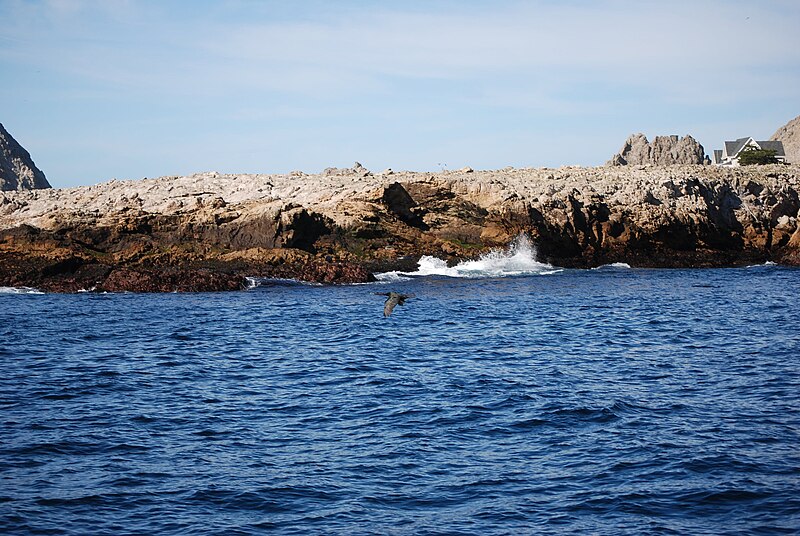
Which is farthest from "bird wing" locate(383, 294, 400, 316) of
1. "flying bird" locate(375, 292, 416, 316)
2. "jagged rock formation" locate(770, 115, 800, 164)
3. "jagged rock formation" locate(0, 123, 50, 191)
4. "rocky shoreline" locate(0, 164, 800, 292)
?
"jagged rock formation" locate(770, 115, 800, 164)

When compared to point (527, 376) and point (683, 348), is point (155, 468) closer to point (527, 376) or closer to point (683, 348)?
point (527, 376)

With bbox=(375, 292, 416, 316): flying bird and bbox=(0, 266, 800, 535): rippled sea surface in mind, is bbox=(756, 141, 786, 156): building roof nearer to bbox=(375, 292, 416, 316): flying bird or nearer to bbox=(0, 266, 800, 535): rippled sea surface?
bbox=(0, 266, 800, 535): rippled sea surface

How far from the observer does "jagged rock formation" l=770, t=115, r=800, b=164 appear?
373 feet

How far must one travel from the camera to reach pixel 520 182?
57.8 m

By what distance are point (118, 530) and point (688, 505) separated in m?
8.11

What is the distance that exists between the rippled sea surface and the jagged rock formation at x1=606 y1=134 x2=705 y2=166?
6228 cm

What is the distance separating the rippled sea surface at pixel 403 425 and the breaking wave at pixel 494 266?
50.0 feet

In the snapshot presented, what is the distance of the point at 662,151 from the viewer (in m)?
90.4

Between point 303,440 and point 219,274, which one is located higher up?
point 219,274

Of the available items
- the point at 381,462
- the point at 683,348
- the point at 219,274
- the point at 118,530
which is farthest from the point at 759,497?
the point at 219,274

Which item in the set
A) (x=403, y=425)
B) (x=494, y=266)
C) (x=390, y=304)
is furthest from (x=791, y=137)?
(x=403, y=425)

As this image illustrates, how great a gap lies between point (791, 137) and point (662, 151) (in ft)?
132

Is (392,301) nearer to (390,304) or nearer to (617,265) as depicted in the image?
(390,304)

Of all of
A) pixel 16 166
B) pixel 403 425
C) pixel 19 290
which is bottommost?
pixel 403 425
